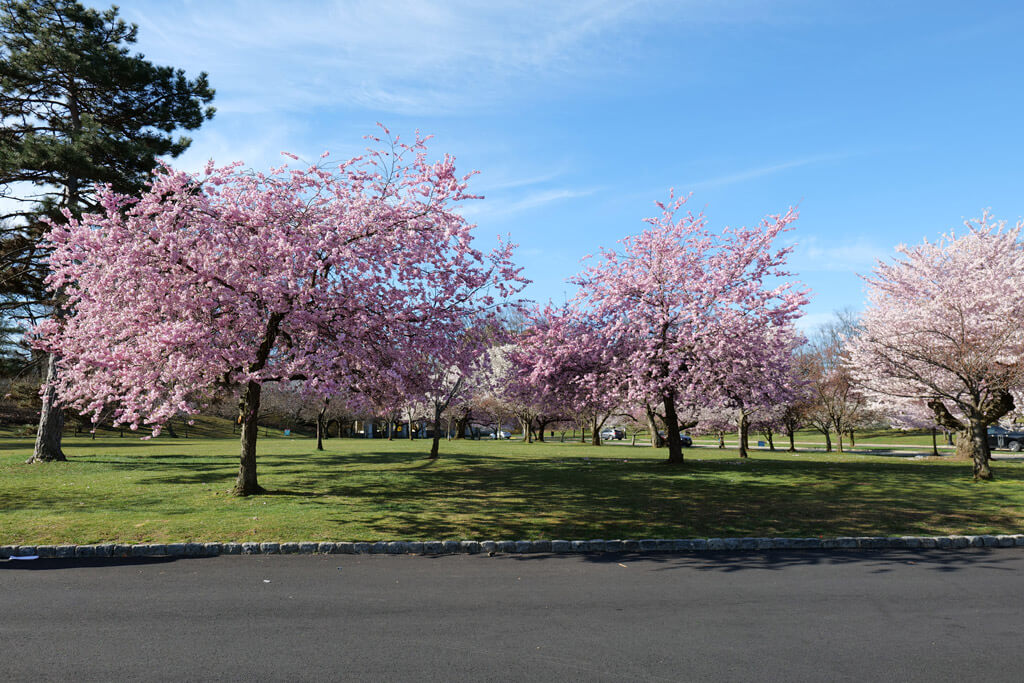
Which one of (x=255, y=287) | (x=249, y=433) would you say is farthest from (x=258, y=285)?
(x=249, y=433)

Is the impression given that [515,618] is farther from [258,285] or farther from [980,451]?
[980,451]

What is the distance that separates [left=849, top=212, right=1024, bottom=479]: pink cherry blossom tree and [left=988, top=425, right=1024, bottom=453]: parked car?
1856 cm

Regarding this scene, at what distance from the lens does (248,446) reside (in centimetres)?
1519

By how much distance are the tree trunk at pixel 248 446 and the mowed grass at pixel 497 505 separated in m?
0.49

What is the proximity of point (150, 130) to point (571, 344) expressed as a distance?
20327 mm

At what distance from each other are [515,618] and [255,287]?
911 centimetres

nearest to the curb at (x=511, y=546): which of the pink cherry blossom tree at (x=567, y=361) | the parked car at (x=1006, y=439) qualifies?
the pink cherry blossom tree at (x=567, y=361)

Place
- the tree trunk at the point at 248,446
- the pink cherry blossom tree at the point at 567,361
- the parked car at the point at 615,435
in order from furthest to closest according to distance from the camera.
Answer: the parked car at the point at 615,435 → the pink cherry blossom tree at the point at 567,361 → the tree trunk at the point at 248,446

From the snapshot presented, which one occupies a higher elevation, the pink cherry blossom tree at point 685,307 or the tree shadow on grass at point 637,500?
the pink cherry blossom tree at point 685,307

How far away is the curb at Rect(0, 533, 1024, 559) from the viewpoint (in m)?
9.50

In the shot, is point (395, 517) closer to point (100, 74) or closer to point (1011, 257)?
point (100, 74)

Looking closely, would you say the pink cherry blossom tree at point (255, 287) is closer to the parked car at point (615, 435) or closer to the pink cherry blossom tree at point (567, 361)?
the pink cherry blossom tree at point (567, 361)

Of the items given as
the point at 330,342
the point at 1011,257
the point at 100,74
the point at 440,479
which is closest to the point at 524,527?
the point at 330,342

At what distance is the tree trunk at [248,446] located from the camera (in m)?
15.0
